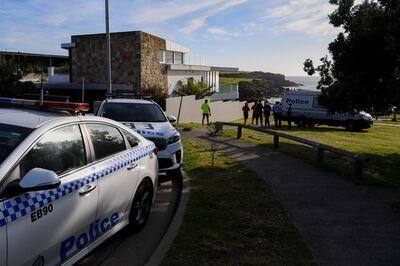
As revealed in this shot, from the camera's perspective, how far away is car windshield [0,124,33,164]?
11.7 ft

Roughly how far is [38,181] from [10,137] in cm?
75

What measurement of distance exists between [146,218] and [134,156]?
1020mm

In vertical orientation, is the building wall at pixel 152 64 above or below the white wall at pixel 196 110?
above

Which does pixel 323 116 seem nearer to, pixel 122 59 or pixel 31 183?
pixel 122 59

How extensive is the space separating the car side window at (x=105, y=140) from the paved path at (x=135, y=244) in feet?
3.71

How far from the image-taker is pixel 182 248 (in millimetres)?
5094

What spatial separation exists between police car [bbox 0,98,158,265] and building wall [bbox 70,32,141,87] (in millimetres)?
28215

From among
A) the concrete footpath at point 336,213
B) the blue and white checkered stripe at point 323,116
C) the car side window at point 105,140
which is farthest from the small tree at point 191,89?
the car side window at point 105,140

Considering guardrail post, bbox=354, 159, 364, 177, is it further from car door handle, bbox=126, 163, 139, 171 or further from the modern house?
the modern house

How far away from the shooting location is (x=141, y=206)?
19.1 feet

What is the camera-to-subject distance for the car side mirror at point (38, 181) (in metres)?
3.19

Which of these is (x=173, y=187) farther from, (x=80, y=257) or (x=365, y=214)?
(x=80, y=257)

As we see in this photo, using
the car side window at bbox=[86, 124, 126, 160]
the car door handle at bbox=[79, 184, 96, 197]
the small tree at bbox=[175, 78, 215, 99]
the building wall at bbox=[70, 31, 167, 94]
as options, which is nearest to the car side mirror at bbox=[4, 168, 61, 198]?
the car door handle at bbox=[79, 184, 96, 197]

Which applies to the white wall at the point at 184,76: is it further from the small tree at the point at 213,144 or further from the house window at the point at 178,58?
the small tree at the point at 213,144
